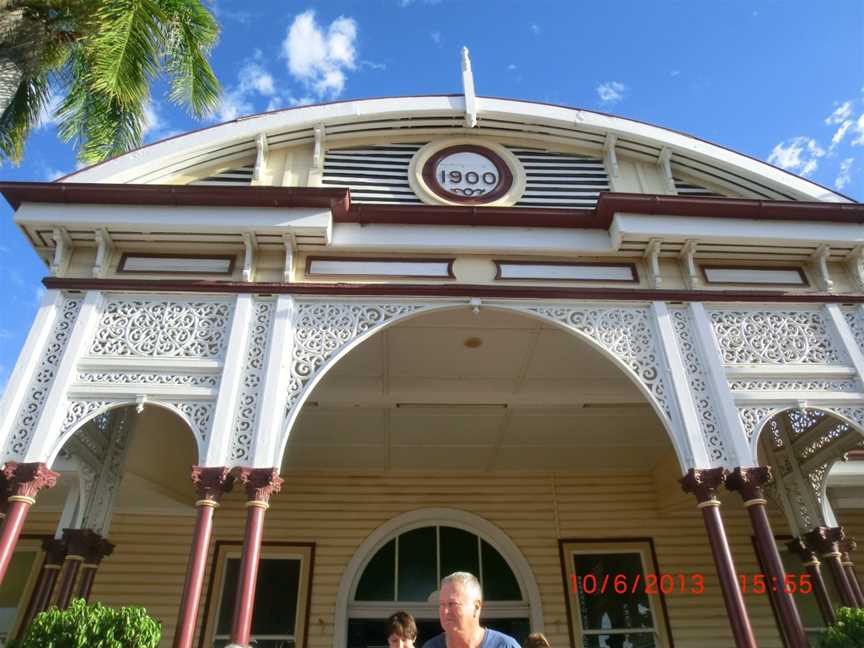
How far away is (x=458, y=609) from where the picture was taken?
2725 millimetres

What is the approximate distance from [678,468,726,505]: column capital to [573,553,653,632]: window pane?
4238 millimetres

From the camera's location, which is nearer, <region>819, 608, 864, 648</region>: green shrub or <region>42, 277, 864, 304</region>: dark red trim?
<region>819, 608, 864, 648</region>: green shrub

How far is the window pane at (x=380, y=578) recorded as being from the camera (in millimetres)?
9586

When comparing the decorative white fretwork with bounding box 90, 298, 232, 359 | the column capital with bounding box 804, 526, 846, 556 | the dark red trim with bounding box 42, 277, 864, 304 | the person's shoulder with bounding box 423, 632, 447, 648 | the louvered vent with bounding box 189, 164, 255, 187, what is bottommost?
the person's shoulder with bounding box 423, 632, 447, 648

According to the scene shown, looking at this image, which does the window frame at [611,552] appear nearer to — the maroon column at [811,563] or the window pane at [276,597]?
the maroon column at [811,563]

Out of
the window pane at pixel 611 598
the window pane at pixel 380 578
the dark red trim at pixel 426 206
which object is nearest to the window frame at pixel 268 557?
the window pane at pixel 380 578

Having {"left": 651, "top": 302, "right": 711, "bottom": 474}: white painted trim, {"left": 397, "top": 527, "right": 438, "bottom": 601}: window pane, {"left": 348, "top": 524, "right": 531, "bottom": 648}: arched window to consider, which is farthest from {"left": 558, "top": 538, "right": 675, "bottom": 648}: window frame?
{"left": 651, "top": 302, "right": 711, "bottom": 474}: white painted trim

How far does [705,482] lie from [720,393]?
0.98 metres

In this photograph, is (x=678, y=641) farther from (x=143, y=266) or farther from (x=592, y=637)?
(x=143, y=266)

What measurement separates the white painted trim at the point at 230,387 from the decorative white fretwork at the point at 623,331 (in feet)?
9.86

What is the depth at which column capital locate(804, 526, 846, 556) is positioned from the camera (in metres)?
7.49

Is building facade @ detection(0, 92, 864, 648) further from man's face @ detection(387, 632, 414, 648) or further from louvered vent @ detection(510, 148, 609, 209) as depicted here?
man's face @ detection(387, 632, 414, 648)

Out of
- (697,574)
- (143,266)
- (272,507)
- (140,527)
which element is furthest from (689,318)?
(140,527)

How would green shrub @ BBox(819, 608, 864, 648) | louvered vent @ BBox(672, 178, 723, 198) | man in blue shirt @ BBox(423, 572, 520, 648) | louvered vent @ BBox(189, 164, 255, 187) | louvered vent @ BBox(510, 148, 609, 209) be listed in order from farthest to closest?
louvered vent @ BBox(672, 178, 723, 198) < louvered vent @ BBox(510, 148, 609, 209) < louvered vent @ BBox(189, 164, 255, 187) < green shrub @ BBox(819, 608, 864, 648) < man in blue shirt @ BBox(423, 572, 520, 648)
